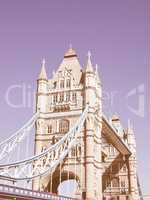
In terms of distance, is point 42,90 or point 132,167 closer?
point 42,90

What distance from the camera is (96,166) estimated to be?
2138 inches

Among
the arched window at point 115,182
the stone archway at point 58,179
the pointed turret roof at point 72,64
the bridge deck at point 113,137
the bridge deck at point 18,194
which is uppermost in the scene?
the pointed turret roof at point 72,64

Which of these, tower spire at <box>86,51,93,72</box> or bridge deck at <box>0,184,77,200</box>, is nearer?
bridge deck at <box>0,184,77,200</box>

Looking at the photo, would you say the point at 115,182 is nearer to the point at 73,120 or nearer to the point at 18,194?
the point at 73,120

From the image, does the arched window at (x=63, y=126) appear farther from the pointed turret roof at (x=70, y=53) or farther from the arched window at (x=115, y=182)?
the arched window at (x=115, y=182)

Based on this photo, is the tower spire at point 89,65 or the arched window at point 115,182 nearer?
the tower spire at point 89,65

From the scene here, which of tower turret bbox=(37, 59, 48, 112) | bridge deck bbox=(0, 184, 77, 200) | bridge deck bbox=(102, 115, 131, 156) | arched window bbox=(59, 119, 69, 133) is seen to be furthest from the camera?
bridge deck bbox=(102, 115, 131, 156)

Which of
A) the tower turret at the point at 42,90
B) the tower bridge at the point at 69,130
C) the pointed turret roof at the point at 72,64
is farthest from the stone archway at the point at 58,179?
the pointed turret roof at the point at 72,64

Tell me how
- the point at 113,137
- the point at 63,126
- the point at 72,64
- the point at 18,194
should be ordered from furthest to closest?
the point at 113,137 → the point at 72,64 → the point at 63,126 → the point at 18,194

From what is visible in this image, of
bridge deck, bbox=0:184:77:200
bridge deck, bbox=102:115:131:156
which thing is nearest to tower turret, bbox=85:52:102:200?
bridge deck, bbox=102:115:131:156

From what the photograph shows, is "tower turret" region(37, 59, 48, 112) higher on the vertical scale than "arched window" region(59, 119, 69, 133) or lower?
higher

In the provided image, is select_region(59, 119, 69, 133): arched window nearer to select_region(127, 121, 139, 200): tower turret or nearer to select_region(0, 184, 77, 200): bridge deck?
select_region(0, 184, 77, 200): bridge deck

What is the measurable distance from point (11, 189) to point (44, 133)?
88.3 feet

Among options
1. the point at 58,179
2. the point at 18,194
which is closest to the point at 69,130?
the point at 58,179
